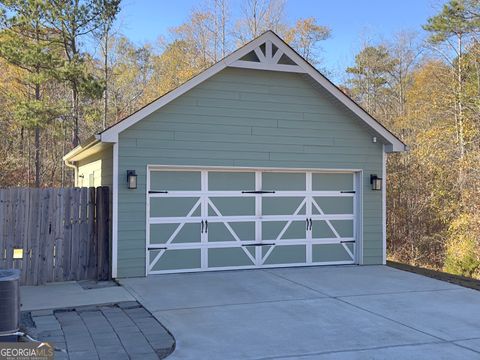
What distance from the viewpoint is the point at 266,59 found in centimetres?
972

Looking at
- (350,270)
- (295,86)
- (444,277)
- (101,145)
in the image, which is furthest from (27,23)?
(444,277)

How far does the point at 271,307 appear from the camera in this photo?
6.79 meters

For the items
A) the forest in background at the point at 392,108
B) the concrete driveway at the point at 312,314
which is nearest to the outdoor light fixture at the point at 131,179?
the concrete driveway at the point at 312,314

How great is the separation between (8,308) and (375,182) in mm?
7782

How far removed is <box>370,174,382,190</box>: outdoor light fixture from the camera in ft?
34.9

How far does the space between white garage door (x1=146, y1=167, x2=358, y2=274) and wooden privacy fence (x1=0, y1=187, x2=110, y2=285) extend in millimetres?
893

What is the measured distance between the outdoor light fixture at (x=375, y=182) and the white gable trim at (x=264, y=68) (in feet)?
2.23

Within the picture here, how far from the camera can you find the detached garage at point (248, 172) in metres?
9.00

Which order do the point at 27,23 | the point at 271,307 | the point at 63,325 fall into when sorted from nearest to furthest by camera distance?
1. the point at 63,325
2. the point at 271,307
3. the point at 27,23

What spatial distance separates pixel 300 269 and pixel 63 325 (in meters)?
5.22

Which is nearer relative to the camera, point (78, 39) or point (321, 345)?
point (321, 345)

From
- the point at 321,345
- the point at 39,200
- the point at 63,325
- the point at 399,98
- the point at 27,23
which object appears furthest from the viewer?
the point at 399,98

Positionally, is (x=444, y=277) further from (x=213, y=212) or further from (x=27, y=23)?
(x=27, y=23)

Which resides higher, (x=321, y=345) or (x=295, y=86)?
(x=295, y=86)
